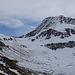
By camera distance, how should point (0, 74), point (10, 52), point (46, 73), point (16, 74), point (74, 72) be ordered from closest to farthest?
1. point (0, 74)
2. point (16, 74)
3. point (74, 72)
4. point (46, 73)
5. point (10, 52)

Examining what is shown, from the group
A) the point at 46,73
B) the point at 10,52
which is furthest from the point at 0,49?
the point at 46,73

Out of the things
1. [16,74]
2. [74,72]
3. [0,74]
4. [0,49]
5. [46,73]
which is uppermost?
[0,49]

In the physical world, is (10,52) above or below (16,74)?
above

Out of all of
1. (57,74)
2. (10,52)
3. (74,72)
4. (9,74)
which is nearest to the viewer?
(9,74)

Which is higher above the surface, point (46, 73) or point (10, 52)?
point (10, 52)

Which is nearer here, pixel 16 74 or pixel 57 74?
pixel 16 74

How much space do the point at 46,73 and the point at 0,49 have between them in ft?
101

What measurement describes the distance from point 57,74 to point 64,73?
4788mm

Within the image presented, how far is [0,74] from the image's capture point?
237ft

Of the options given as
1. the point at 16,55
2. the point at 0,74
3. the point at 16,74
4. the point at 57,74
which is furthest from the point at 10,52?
the point at 0,74

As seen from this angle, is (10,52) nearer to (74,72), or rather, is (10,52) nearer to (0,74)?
(74,72)

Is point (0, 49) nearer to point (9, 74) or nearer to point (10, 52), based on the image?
point (10, 52)

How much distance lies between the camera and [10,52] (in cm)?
15425

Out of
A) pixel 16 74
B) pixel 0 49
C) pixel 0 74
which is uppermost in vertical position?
pixel 0 49
